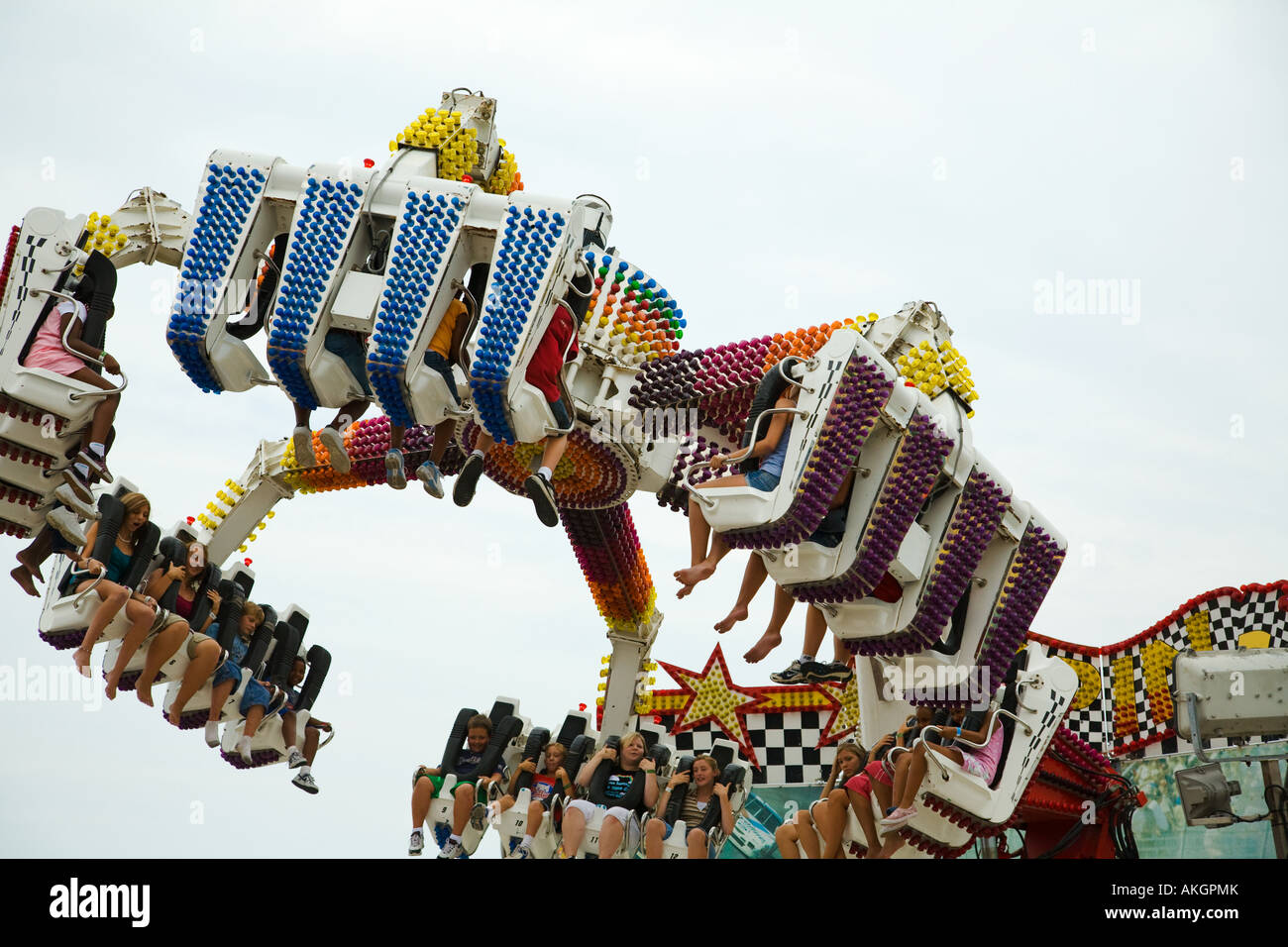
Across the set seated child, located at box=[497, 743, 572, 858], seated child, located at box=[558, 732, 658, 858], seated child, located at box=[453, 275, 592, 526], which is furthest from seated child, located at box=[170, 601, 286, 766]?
seated child, located at box=[453, 275, 592, 526]

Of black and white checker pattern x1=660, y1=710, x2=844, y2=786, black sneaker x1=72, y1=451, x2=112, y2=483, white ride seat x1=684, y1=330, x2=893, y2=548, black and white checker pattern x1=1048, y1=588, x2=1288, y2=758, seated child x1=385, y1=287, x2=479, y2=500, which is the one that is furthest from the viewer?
black and white checker pattern x1=660, y1=710, x2=844, y2=786

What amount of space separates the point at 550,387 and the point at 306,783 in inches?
231

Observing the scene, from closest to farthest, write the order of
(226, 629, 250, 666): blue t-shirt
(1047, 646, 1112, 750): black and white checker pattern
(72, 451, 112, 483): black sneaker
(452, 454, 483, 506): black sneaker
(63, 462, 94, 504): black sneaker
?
(452, 454, 483, 506): black sneaker → (72, 451, 112, 483): black sneaker → (63, 462, 94, 504): black sneaker → (226, 629, 250, 666): blue t-shirt → (1047, 646, 1112, 750): black and white checker pattern

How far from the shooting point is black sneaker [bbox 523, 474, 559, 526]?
11062 mm

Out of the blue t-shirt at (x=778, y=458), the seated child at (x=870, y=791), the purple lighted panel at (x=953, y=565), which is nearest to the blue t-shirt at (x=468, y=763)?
the seated child at (x=870, y=791)

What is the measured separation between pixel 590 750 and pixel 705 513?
197 inches

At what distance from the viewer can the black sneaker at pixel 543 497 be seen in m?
11.1

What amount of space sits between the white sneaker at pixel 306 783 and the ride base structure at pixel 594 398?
0.33 m

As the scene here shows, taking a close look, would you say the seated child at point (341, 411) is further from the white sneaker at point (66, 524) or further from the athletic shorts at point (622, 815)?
the athletic shorts at point (622, 815)

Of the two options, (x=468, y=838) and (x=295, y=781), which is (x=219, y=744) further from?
(x=468, y=838)

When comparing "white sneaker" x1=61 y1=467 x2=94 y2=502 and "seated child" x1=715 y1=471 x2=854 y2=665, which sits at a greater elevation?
"white sneaker" x1=61 y1=467 x2=94 y2=502

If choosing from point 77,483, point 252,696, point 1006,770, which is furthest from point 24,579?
point 1006,770

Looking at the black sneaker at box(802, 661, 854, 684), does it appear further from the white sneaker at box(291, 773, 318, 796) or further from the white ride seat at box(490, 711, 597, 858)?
the white sneaker at box(291, 773, 318, 796)

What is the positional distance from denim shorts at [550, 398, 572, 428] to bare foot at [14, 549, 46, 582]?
195 inches
